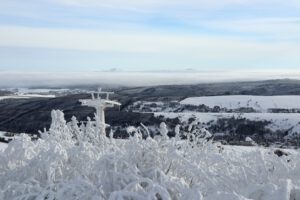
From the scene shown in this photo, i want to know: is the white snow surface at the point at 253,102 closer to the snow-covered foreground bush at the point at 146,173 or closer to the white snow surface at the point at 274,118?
the white snow surface at the point at 274,118

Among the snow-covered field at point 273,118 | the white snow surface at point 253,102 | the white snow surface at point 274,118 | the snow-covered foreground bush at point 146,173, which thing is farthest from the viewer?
the white snow surface at point 253,102

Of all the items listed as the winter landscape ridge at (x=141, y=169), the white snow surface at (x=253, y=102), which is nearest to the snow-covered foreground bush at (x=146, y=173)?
the winter landscape ridge at (x=141, y=169)

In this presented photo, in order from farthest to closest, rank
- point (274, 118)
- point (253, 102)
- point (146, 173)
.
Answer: point (253, 102) → point (274, 118) → point (146, 173)

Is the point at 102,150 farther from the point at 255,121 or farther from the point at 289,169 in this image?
the point at 255,121

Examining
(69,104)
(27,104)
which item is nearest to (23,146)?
(69,104)

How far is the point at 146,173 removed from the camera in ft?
20.8

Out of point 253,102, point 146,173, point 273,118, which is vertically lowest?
point 253,102

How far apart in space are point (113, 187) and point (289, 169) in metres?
2.06

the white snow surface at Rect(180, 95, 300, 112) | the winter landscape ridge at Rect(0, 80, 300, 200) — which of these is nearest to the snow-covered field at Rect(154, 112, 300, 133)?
the white snow surface at Rect(180, 95, 300, 112)

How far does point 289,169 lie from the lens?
6930 millimetres

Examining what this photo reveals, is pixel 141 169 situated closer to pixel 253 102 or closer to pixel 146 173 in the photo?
pixel 146 173

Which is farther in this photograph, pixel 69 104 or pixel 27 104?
pixel 27 104

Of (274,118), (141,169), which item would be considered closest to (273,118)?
(274,118)

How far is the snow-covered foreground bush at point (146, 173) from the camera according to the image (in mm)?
5898
